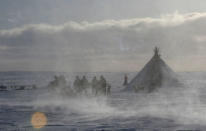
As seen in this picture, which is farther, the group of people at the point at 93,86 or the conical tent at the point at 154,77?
the conical tent at the point at 154,77

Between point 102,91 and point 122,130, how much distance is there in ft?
128

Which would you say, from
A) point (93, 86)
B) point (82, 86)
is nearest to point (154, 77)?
point (93, 86)

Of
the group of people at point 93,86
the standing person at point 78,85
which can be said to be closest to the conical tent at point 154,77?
the group of people at point 93,86

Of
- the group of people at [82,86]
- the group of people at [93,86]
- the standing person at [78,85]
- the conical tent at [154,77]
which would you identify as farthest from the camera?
the conical tent at [154,77]

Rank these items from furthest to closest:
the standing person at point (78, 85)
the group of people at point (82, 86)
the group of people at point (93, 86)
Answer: the standing person at point (78, 85)
the group of people at point (93, 86)
the group of people at point (82, 86)

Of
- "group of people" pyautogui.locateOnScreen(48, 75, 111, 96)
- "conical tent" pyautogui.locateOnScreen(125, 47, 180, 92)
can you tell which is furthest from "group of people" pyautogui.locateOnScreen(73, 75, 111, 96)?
"conical tent" pyautogui.locateOnScreen(125, 47, 180, 92)

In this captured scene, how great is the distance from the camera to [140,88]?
84.6m

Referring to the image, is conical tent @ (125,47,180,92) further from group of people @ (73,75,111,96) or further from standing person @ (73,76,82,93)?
standing person @ (73,76,82,93)

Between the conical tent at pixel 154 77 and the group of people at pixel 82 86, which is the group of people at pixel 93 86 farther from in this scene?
the conical tent at pixel 154 77

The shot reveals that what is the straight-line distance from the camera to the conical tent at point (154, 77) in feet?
282

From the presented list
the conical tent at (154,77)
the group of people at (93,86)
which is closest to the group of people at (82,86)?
the group of people at (93,86)

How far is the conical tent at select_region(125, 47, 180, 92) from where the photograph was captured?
85812mm

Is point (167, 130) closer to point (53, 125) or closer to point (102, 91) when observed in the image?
point (53, 125)

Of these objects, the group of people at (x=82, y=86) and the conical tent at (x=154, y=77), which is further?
the conical tent at (x=154, y=77)
